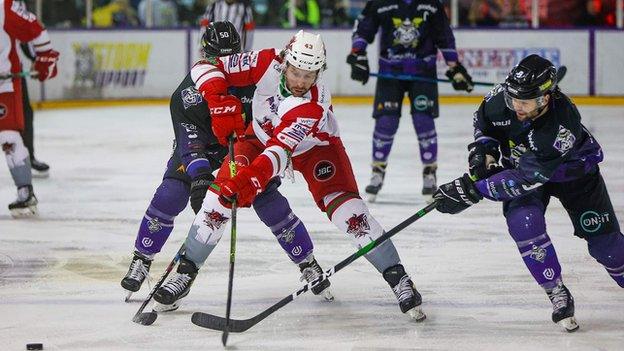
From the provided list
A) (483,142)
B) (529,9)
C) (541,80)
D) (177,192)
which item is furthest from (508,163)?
(529,9)

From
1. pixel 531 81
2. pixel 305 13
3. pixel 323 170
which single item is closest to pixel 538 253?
pixel 531 81

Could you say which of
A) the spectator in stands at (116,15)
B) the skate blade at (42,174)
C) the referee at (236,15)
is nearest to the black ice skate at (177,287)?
the skate blade at (42,174)

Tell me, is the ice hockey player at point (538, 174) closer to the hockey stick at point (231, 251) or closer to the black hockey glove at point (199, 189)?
the hockey stick at point (231, 251)

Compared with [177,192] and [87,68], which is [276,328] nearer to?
[177,192]

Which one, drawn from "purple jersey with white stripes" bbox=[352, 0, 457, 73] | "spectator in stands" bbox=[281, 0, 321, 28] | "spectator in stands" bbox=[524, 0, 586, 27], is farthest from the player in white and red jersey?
"spectator in stands" bbox=[524, 0, 586, 27]

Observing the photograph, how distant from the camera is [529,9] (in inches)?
467

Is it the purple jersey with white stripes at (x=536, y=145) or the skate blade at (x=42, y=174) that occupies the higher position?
the purple jersey with white stripes at (x=536, y=145)

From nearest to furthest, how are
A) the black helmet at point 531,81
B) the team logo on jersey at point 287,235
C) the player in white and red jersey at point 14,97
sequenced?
1. the black helmet at point 531,81
2. the team logo on jersey at point 287,235
3. the player in white and red jersey at point 14,97

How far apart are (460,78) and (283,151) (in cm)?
311

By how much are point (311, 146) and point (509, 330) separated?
3.03ft

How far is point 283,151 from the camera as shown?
3.97 meters

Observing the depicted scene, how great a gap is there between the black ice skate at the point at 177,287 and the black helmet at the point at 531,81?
1.21 m

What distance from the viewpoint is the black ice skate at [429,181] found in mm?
6848

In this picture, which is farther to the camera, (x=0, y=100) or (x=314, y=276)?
(x=0, y=100)
